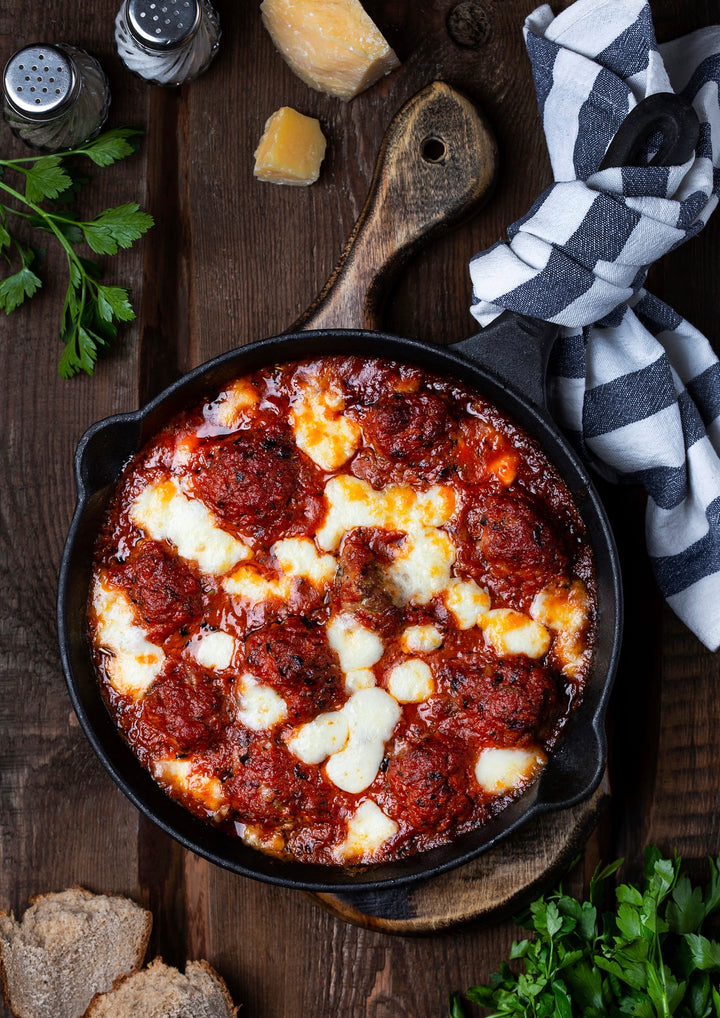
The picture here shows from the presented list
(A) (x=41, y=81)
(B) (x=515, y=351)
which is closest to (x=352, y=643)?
(B) (x=515, y=351)

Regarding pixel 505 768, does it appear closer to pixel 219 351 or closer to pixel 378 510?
pixel 378 510

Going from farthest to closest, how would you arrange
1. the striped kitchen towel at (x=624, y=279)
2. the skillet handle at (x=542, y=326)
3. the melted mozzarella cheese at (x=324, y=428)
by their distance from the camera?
the melted mozzarella cheese at (x=324, y=428), the striped kitchen towel at (x=624, y=279), the skillet handle at (x=542, y=326)

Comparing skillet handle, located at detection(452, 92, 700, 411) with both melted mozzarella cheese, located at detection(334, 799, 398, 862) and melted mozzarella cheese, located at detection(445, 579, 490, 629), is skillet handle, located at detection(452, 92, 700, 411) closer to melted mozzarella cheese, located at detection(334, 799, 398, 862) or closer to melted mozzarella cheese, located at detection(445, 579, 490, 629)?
melted mozzarella cheese, located at detection(445, 579, 490, 629)

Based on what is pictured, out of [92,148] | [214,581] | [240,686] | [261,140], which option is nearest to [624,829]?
[240,686]

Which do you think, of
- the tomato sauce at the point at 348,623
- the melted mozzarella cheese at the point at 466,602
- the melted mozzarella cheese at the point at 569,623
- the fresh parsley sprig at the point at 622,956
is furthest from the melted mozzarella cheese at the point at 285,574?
the fresh parsley sprig at the point at 622,956

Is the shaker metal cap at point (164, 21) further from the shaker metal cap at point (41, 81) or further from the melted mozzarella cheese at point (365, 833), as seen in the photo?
the melted mozzarella cheese at point (365, 833)

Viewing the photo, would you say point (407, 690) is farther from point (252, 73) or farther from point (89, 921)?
point (252, 73)
